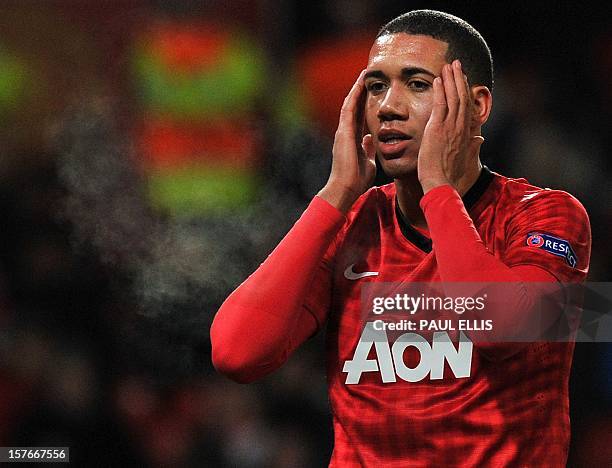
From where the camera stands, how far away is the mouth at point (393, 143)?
2.04 m

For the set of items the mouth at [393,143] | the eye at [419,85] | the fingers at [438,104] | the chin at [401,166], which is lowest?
the chin at [401,166]

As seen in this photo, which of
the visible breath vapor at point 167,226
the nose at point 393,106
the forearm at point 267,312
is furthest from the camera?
the visible breath vapor at point 167,226

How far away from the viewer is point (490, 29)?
4082 mm

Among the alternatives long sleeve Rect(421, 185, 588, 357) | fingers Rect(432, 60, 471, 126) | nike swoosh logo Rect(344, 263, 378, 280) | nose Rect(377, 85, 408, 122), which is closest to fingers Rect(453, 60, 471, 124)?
fingers Rect(432, 60, 471, 126)

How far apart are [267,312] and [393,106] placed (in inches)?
21.6

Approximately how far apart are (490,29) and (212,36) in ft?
4.37

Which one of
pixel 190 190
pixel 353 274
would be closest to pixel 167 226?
pixel 190 190

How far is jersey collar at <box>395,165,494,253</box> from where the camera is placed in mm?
2064

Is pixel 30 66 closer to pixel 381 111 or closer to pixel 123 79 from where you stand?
pixel 123 79

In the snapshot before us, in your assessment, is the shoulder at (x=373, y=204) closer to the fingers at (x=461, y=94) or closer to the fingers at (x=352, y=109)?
the fingers at (x=352, y=109)

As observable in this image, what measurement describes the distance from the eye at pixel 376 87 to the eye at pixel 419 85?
0.07 meters

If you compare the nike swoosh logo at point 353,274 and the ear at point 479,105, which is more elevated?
the ear at point 479,105

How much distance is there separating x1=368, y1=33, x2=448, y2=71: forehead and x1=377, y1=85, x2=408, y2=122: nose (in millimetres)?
66

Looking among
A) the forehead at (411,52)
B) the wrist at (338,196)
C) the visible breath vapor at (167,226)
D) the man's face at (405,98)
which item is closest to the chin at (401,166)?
the man's face at (405,98)
